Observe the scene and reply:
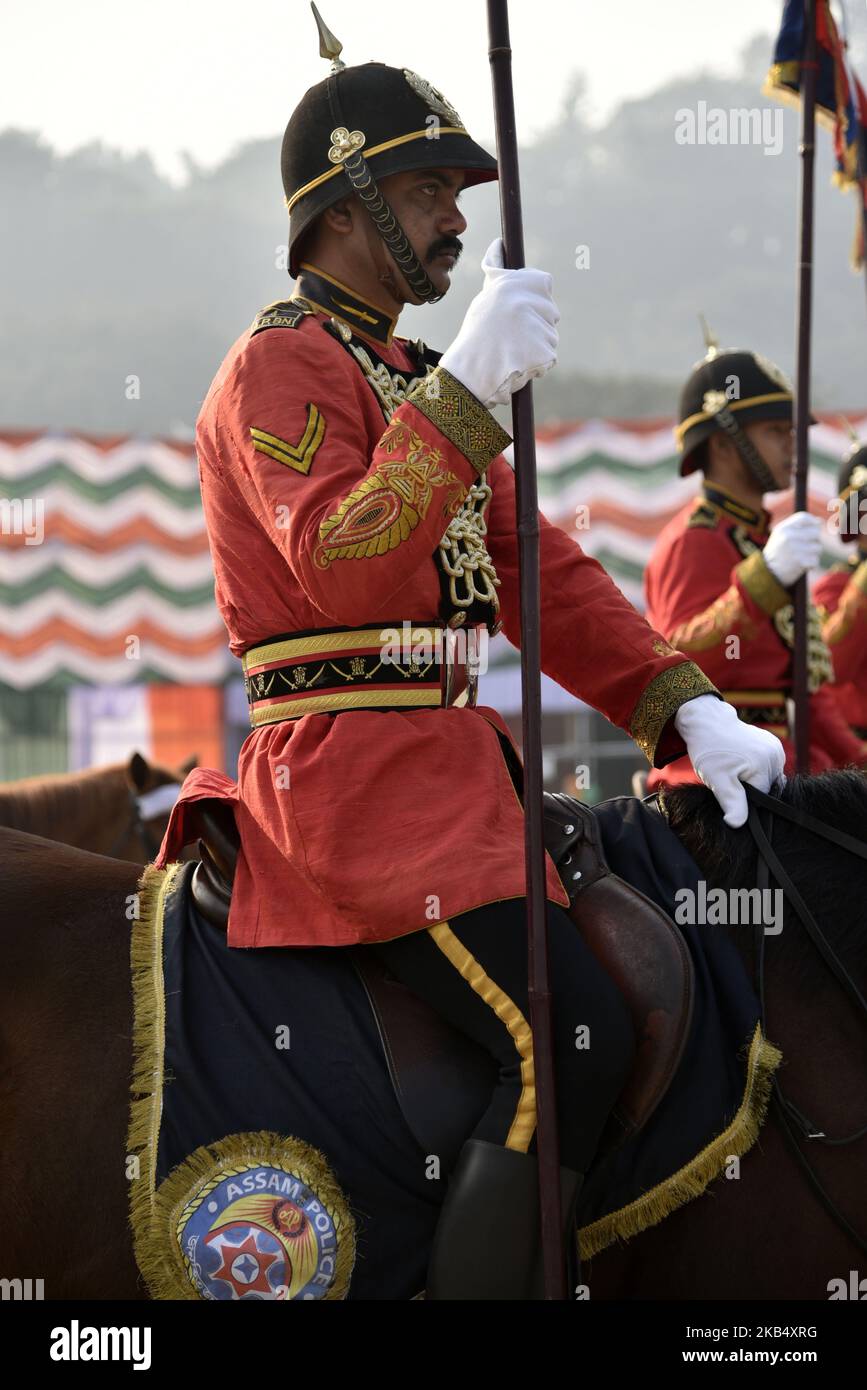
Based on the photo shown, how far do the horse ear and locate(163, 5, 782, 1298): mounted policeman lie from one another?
12.7 feet

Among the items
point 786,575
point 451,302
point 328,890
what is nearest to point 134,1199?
point 328,890

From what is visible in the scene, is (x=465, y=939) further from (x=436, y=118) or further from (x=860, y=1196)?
(x=436, y=118)

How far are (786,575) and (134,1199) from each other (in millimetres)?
3468

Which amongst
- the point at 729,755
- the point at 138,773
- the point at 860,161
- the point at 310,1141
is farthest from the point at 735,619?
the point at 310,1141

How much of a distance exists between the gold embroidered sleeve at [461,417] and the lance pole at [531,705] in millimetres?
47

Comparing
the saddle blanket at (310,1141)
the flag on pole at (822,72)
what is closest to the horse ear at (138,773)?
the flag on pole at (822,72)

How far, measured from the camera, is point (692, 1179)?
245 centimetres

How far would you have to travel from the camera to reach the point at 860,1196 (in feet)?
8.07

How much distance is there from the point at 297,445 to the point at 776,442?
3.88 metres

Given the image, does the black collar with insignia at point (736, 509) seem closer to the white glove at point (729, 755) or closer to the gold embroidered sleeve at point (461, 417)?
the white glove at point (729, 755)

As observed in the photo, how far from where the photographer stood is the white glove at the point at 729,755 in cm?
278

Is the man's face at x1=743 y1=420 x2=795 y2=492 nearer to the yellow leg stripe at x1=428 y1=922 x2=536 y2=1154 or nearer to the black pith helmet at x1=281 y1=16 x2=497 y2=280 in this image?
the black pith helmet at x1=281 y1=16 x2=497 y2=280

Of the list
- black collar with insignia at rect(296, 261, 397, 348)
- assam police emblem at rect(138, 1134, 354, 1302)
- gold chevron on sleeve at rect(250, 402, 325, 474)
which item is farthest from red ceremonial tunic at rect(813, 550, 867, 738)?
assam police emblem at rect(138, 1134, 354, 1302)

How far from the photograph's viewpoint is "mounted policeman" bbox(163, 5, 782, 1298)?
8.00 ft
